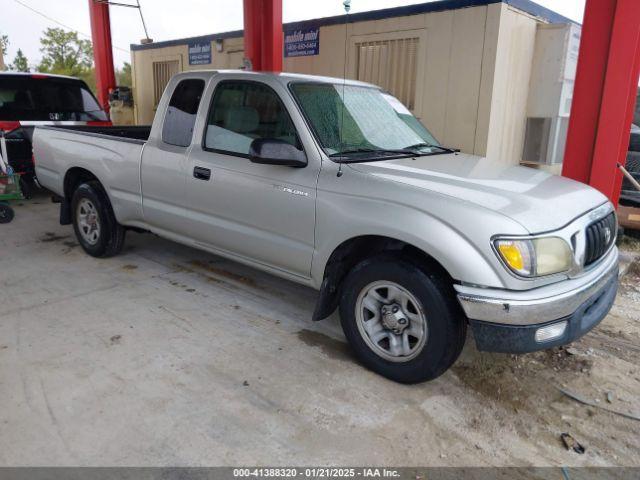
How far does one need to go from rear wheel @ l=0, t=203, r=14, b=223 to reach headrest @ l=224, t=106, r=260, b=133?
4.40m

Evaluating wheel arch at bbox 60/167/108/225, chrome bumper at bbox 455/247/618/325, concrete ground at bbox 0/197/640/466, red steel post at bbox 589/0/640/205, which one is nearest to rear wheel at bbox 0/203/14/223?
wheel arch at bbox 60/167/108/225

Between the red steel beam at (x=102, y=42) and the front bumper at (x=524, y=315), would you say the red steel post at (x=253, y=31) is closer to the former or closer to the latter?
the red steel beam at (x=102, y=42)

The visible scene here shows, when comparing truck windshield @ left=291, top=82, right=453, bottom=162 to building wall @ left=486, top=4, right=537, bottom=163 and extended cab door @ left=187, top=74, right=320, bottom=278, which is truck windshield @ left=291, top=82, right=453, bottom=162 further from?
building wall @ left=486, top=4, right=537, bottom=163

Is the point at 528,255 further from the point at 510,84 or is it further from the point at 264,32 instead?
the point at 264,32

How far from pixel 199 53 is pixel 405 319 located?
10.9 metres

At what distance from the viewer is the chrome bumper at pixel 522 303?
8.85 feet

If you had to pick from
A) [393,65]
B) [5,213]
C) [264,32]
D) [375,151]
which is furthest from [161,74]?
[375,151]

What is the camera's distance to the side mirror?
3425 mm

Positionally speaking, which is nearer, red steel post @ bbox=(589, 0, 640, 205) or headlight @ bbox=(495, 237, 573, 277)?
headlight @ bbox=(495, 237, 573, 277)

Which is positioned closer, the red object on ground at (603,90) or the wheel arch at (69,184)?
the red object on ground at (603,90)

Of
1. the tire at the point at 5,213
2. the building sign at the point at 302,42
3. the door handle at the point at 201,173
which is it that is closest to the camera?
the door handle at the point at 201,173

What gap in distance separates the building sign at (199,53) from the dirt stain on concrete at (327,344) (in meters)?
9.81

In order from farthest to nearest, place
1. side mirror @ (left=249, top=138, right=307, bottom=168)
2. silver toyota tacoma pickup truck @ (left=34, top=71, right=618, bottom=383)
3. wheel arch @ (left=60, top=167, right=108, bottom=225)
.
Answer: wheel arch @ (left=60, top=167, right=108, bottom=225), side mirror @ (left=249, top=138, right=307, bottom=168), silver toyota tacoma pickup truck @ (left=34, top=71, right=618, bottom=383)

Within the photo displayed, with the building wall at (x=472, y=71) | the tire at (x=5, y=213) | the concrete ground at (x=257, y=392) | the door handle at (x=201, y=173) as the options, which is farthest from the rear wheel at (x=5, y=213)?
the building wall at (x=472, y=71)
